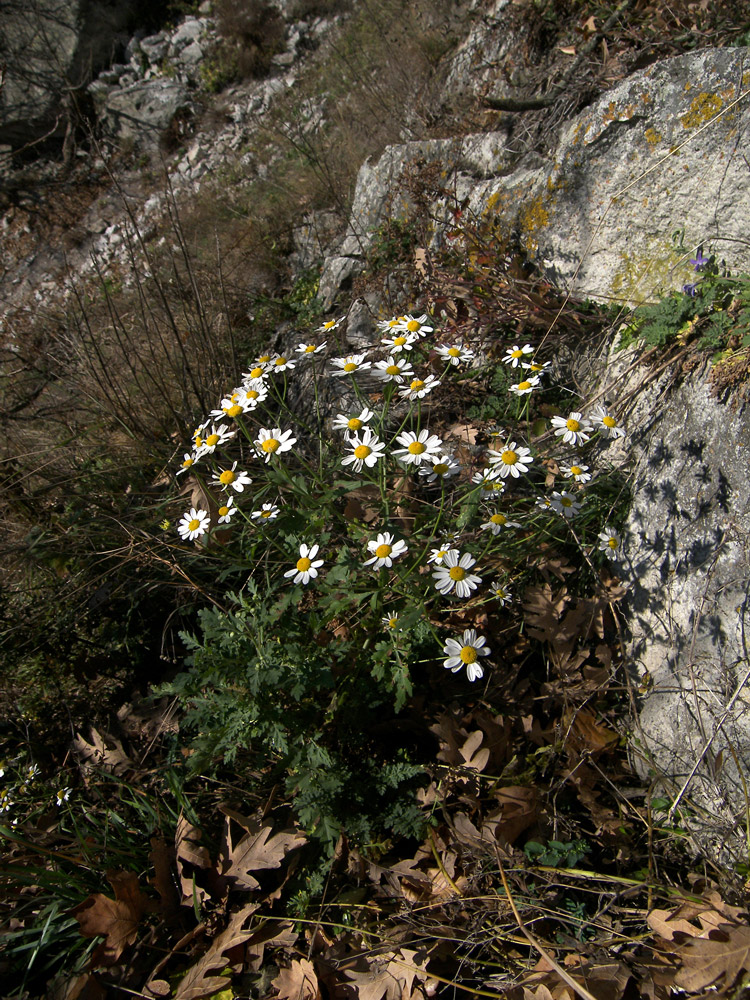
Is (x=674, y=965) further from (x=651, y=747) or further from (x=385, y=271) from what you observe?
(x=385, y=271)

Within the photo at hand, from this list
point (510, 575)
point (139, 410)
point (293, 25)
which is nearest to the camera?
point (510, 575)

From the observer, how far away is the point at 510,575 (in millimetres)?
2490

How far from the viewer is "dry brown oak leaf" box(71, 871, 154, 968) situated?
194 centimetres

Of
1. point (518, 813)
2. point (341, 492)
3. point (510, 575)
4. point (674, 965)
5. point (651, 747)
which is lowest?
point (651, 747)

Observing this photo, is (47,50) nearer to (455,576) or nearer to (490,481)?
(490,481)

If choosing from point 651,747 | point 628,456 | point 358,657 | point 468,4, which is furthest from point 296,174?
point 651,747

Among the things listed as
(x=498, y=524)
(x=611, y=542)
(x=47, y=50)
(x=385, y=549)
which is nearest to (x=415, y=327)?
(x=498, y=524)

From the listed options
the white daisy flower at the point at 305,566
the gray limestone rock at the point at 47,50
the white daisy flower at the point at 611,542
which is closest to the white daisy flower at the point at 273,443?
the white daisy flower at the point at 305,566

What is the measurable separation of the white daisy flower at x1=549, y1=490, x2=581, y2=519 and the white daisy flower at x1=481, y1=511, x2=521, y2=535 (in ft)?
0.56

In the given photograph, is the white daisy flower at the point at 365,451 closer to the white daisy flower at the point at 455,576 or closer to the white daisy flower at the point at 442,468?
the white daisy flower at the point at 442,468

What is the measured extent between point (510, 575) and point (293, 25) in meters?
11.7

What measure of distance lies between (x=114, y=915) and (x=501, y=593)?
1.77 meters

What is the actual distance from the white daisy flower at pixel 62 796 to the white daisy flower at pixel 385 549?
1693 millimetres

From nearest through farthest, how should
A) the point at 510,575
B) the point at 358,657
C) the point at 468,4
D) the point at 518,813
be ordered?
1. the point at 518,813
2. the point at 358,657
3. the point at 510,575
4. the point at 468,4
